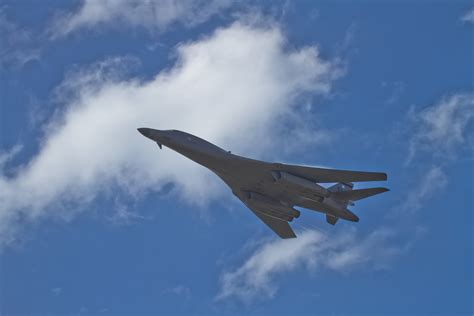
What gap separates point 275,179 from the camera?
167 feet

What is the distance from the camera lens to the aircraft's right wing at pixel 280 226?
5938 cm

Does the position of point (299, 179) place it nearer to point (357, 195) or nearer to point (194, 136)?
point (357, 195)

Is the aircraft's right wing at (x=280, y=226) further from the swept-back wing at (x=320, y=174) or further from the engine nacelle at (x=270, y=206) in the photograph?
the swept-back wing at (x=320, y=174)

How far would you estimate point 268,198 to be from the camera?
5394 centimetres

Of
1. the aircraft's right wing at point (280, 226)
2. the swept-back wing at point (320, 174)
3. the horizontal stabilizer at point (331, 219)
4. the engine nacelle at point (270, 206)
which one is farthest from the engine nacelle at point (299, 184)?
the aircraft's right wing at point (280, 226)

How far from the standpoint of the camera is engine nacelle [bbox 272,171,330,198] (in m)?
50.5

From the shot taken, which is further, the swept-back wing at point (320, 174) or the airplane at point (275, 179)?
the airplane at point (275, 179)

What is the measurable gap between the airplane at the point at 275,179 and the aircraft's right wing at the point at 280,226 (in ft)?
16.2

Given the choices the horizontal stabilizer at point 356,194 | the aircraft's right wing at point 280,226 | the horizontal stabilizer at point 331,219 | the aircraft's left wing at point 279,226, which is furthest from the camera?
the aircraft's right wing at point 280,226

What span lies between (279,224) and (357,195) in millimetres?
9604

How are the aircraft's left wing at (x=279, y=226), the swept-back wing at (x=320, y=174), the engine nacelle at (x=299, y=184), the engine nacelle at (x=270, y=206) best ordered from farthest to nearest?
the aircraft's left wing at (x=279, y=226) < the engine nacelle at (x=270, y=206) < the engine nacelle at (x=299, y=184) < the swept-back wing at (x=320, y=174)

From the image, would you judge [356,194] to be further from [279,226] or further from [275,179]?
[279,226]

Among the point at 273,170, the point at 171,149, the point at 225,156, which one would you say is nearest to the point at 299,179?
the point at 273,170

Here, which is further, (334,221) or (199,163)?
(334,221)
